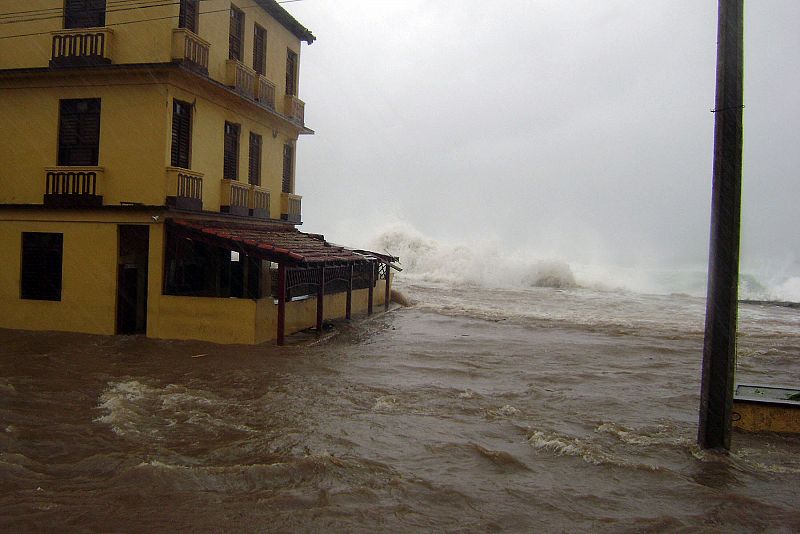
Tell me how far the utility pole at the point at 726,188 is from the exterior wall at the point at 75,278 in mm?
12727

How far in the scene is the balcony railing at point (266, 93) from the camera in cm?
1925

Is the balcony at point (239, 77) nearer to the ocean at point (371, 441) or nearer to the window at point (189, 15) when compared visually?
the window at point (189, 15)

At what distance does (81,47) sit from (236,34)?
4424 millimetres

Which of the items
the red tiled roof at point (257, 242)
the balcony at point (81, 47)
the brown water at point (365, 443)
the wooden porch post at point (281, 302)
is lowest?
the brown water at point (365, 443)

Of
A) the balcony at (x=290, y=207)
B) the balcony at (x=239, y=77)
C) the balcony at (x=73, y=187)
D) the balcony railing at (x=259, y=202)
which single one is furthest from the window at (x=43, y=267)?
the balcony at (x=290, y=207)

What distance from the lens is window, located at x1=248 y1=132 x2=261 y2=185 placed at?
792 inches

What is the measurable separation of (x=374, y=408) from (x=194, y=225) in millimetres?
7614

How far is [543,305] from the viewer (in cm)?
3080

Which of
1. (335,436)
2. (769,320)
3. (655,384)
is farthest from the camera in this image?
(769,320)

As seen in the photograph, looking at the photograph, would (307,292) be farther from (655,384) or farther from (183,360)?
(655,384)

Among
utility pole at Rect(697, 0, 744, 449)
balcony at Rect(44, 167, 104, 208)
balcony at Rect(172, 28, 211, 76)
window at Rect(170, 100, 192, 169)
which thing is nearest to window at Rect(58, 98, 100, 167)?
balcony at Rect(44, 167, 104, 208)

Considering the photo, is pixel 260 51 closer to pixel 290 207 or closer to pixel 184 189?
pixel 290 207

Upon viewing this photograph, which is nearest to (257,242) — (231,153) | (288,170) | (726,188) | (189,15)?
(231,153)

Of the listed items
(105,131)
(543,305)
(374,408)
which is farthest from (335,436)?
(543,305)
